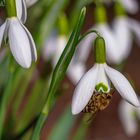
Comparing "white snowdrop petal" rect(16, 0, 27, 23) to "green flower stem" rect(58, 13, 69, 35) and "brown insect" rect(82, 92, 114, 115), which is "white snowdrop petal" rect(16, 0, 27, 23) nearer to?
"brown insect" rect(82, 92, 114, 115)

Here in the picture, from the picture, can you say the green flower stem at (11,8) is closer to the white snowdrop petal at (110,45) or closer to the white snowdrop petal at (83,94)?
the white snowdrop petal at (83,94)

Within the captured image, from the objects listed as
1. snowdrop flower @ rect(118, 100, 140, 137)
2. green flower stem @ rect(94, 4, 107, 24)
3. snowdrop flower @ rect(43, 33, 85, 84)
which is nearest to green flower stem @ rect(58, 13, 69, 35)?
snowdrop flower @ rect(43, 33, 85, 84)

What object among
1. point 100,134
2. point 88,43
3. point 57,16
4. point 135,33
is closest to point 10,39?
point 57,16

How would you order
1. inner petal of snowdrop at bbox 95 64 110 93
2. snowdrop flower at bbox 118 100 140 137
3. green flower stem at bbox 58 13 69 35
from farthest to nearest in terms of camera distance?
snowdrop flower at bbox 118 100 140 137 < green flower stem at bbox 58 13 69 35 < inner petal of snowdrop at bbox 95 64 110 93

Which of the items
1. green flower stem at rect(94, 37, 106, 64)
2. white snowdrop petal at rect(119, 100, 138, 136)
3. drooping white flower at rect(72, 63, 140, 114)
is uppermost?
green flower stem at rect(94, 37, 106, 64)

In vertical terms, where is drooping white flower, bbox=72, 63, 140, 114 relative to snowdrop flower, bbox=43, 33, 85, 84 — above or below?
above

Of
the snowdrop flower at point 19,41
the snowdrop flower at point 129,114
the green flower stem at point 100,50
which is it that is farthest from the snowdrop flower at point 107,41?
the snowdrop flower at point 19,41
